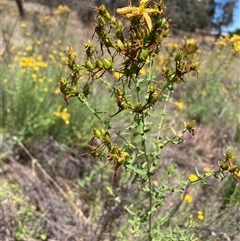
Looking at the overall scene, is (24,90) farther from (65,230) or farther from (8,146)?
(65,230)

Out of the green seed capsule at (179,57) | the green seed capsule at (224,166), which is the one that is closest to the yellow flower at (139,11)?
the green seed capsule at (179,57)

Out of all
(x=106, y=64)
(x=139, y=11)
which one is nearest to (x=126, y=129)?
(x=106, y=64)

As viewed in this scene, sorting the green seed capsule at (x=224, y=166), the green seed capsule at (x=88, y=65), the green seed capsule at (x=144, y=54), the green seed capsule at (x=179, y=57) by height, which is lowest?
the green seed capsule at (x=224, y=166)

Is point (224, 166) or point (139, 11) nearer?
point (139, 11)

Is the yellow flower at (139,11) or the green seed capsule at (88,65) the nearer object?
the yellow flower at (139,11)

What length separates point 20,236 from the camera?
2381 millimetres

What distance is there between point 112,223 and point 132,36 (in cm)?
148

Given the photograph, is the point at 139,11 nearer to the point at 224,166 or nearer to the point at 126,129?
the point at 126,129

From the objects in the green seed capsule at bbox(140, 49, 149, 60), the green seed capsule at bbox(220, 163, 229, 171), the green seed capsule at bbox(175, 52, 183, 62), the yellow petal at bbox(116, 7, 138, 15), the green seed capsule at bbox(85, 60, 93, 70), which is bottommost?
the green seed capsule at bbox(220, 163, 229, 171)

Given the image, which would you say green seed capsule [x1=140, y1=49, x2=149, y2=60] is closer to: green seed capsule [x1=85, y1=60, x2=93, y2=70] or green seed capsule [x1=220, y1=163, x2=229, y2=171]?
green seed capsule [x1=85, y1=60, x2=93, y2=70]

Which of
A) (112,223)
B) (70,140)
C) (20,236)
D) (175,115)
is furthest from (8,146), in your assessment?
(175,115)

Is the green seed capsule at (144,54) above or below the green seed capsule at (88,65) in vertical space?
above

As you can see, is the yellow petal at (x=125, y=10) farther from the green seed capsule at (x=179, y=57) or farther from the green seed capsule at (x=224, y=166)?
the green seed capsule at (x=224, y=166)

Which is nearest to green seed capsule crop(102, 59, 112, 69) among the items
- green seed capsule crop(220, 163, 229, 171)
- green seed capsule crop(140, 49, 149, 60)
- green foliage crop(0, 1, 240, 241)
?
green foliage crop(0, 1, 240, 241)
